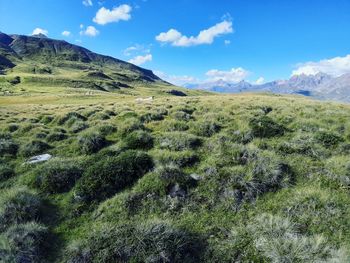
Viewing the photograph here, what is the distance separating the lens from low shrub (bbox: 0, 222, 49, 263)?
26.6 feet

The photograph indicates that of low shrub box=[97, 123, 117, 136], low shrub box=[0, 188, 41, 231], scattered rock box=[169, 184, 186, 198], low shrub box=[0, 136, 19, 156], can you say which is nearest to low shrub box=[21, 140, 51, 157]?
low shrub box=[0, 136, 19, 156]

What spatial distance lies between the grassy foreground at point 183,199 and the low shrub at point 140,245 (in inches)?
1.2

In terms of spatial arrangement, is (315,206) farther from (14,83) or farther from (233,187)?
(14,83)

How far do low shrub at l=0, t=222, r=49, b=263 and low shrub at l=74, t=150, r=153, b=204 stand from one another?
2277 mm

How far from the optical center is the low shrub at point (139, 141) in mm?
16203

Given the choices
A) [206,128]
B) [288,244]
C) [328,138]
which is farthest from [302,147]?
[288,244]

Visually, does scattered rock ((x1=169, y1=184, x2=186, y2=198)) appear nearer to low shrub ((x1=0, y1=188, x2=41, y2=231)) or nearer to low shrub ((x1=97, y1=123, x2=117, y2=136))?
low shrub ((x1=0, y1=188, x2=41, y2=231))

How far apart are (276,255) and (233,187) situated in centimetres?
371

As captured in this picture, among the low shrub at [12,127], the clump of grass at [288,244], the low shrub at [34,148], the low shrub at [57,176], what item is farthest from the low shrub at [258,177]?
the low shrub at [12,127]

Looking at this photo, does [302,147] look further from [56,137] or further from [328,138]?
[56,137]

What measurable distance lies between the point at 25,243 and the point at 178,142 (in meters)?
8.95

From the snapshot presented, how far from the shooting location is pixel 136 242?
8406 millimetres

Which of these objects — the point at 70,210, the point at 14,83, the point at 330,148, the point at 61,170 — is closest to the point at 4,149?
the point at 61,170

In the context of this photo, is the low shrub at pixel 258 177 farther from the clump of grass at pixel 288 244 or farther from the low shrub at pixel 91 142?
the low shrub at pixel 91 142
